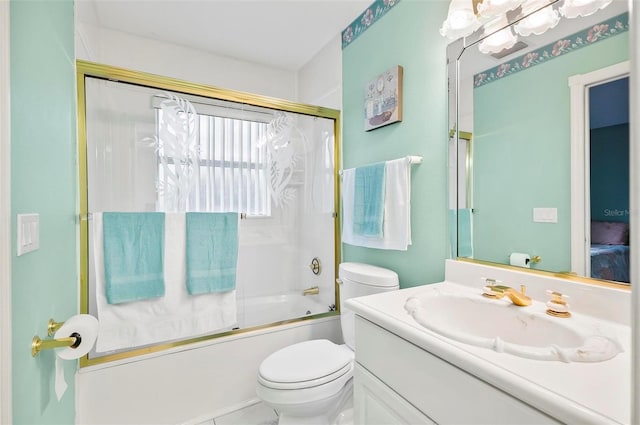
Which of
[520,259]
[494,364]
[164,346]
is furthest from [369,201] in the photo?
[164,346]

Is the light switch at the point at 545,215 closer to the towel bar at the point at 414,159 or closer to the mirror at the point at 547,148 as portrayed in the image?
the mirror at the point at 547,148

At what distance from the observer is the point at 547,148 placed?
1.01 metres

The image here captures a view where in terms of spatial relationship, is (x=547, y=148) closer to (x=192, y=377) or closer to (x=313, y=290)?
(x=313, y=290)

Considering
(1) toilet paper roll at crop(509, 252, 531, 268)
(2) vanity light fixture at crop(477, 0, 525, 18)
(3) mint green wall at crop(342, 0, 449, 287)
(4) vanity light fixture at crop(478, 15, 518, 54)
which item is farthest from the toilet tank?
(2) vanity light fixture at crop(477, 0, 525, 18)

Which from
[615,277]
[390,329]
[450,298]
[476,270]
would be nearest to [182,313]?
[390,329]

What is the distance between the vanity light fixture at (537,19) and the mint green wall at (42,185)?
1.55 m

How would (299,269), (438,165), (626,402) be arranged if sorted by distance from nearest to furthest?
(626,402) → (438,165) → (299,269)

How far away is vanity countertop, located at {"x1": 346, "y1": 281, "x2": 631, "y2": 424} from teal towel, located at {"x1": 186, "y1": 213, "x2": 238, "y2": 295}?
44.1 inches

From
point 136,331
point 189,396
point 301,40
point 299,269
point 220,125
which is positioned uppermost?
point 301,40

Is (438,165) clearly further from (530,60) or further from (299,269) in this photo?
(299,269)

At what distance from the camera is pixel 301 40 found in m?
2.17

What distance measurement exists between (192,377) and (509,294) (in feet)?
5.15

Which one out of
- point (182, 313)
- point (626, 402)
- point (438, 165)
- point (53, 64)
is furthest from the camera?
point (182, 313)

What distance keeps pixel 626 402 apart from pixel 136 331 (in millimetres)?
1744
